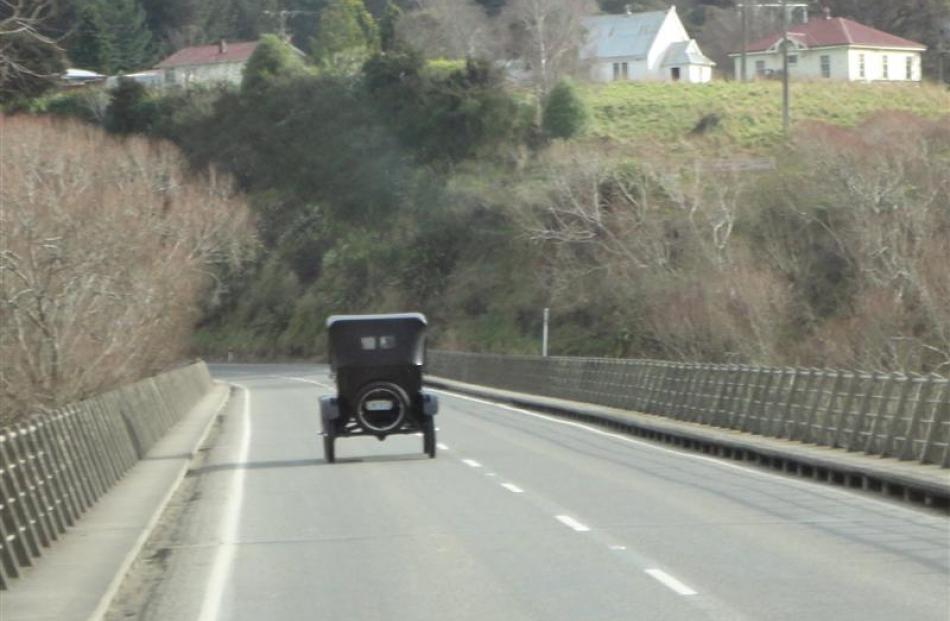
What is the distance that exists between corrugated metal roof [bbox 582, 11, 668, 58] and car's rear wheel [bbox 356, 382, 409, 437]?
96123mm

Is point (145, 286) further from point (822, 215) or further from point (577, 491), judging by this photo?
point (822, 215)

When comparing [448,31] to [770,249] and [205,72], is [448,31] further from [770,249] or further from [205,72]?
[770,249]

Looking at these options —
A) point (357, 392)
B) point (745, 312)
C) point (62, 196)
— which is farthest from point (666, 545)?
point (745, 312)

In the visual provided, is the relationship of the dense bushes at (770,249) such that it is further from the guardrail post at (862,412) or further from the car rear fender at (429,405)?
the car rear fender at (429,405)

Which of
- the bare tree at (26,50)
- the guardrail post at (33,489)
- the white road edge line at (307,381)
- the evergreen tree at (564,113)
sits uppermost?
the evergreen tree at (564,113)

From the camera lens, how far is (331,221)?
104 m

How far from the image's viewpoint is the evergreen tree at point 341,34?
118 metres

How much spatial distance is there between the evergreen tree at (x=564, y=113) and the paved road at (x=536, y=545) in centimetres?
6812

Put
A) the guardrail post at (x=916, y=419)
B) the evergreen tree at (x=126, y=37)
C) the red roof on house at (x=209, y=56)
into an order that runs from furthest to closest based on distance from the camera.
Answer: the red roof on house at (x=209, y=56) < the evergreen tree at (x=126, y=37) < the guardrail post at (x=916, y=419)

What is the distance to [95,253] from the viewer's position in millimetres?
41375

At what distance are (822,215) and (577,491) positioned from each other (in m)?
53.9

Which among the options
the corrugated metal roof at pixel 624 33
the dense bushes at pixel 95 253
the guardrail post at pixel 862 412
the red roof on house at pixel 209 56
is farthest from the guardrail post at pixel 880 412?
the red roof on house at pixel 209 56

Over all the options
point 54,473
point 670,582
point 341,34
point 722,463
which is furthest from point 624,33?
point 670,582

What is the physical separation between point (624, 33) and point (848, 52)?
18.9m
